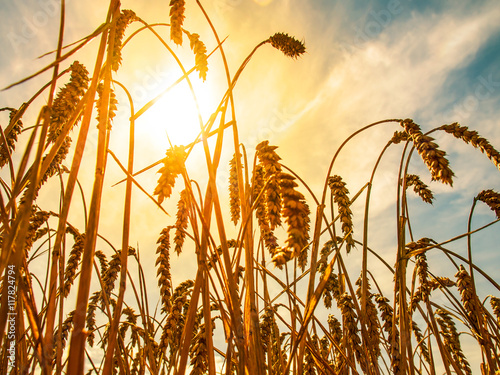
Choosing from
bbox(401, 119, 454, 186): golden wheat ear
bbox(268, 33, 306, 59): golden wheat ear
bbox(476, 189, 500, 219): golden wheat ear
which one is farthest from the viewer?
bbox(476, 189, 500, 219): golden wheat ear

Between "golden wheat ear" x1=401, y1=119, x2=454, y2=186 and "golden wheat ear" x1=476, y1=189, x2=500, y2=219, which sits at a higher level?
"golden wheat ear" x1=476, y1=189, x2=500, y2=219

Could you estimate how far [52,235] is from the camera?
2.74 metres

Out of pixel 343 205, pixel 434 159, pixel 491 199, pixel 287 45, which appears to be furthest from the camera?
pixel 491 199

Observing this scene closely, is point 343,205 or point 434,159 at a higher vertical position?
point 343,205

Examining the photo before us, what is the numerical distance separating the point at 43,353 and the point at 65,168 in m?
2.41

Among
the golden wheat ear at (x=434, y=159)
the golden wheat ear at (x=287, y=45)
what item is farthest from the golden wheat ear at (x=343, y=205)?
the golden wheat ear at (x=287, y=45)

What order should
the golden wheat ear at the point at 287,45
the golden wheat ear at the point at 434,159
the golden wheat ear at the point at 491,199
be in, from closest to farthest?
the golden wheat ear at the point at 434,159, the golden wheat ear at the point at 287,45, the golden wheat ear at the point at 491,199

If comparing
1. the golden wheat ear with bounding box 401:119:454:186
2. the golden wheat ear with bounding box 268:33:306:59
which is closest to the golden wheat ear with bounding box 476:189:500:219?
the golden wheat ear with bounding box 401:119:454:186

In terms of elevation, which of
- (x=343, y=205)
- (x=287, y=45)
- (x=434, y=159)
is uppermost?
(x=287, y=45)

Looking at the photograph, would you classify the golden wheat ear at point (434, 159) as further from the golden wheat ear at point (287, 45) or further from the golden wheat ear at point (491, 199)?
the golden wheat ear at point (491, 199)

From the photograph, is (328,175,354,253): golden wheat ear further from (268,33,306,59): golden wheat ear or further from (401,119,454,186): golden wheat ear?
(268,33,306,59): golden wheat ear

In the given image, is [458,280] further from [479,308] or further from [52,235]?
[52,235]

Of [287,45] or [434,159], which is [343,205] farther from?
[287,45]

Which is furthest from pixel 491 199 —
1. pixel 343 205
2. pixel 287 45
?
pixel 287 45
